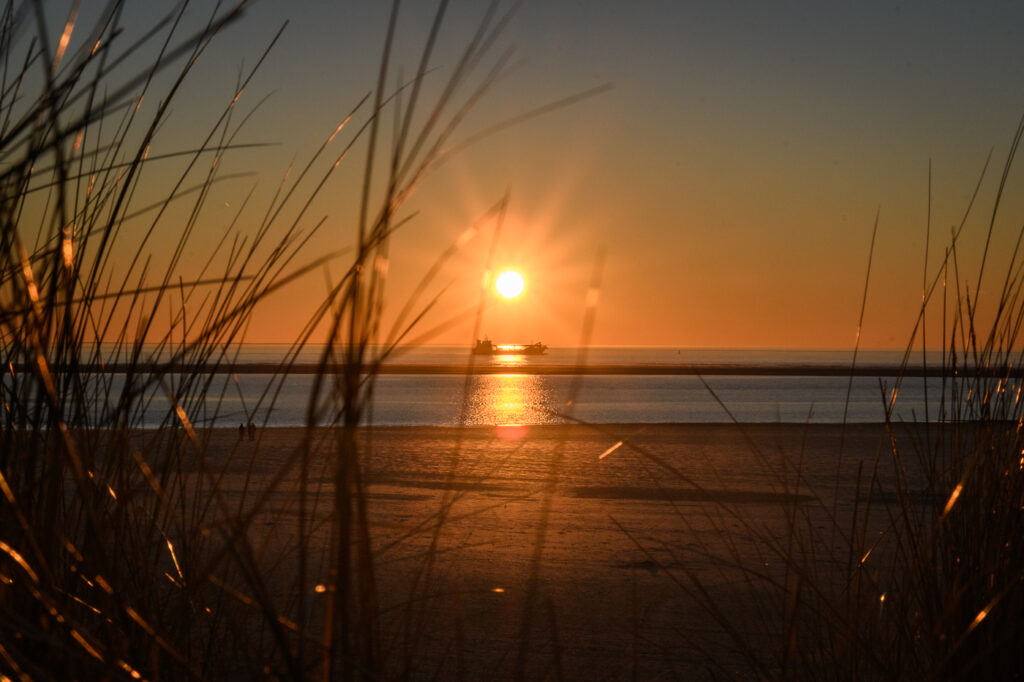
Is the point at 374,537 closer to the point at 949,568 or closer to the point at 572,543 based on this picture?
the point at 572,543

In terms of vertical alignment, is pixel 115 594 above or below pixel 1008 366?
below

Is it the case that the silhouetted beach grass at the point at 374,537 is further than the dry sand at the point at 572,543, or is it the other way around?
the dry sand at the point at 572,543

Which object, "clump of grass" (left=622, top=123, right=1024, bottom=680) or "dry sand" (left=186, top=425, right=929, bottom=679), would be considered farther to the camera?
"dry sand" (left=186, top=425, right=929, bottom=679)

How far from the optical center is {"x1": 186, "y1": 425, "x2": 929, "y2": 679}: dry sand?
184cm

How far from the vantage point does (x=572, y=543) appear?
324cm

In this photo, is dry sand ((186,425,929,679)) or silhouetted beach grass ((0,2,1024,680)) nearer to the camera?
silhouetted beach grass ((0,2,1024,680))

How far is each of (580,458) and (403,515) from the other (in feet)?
7.70

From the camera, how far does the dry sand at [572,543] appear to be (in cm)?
184

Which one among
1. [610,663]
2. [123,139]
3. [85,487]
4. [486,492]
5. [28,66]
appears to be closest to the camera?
[85,487]

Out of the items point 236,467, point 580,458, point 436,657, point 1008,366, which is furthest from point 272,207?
point 580,458

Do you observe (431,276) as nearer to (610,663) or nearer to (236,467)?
(610,663)

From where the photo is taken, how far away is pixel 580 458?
19.7ft

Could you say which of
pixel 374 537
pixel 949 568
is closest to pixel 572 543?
pixel 374 537

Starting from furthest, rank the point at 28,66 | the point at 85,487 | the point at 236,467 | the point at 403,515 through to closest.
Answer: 1. the point at 236,467
2. the point at 403,515
3. the point at 28,66
4. the point at 85,487
